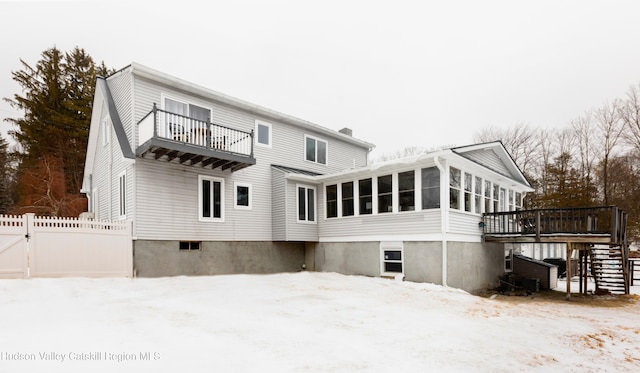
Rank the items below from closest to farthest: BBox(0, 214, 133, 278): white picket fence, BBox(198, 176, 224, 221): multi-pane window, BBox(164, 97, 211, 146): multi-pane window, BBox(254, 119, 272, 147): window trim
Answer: BBox(0, 214, 133, 278): white picket fence → BBox(164, 97, 211, 146): multi-pane window → BBox(198, 176, 224, 221): multi-pane window → BBox(254, 119, 272, 147): window trim

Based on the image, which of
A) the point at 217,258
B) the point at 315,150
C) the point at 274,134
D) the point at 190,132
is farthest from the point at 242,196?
the point at 315,150

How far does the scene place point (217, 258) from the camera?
1322 cm

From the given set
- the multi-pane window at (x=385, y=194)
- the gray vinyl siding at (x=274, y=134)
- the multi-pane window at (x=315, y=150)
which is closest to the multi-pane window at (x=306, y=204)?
the gray vinyl siding at (x=274, y=134)

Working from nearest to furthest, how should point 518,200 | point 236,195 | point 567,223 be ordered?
point 567,223
point 236,195
point 518,200

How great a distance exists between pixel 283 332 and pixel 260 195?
9.75 m

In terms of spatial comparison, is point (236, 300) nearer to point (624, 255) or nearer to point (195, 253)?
point (195, 253)

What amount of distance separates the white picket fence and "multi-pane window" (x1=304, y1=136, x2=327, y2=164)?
9.08m

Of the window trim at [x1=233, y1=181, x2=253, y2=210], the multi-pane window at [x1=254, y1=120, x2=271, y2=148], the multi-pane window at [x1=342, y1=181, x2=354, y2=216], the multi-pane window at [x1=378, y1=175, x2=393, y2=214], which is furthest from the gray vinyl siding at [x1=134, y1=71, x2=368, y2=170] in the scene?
the multi-pane window at [x1=378, y1=175, x2=393, y2=214]

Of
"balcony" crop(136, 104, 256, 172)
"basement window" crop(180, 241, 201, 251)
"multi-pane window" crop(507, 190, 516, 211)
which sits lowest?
"basement window" crop(180, 241, 201, 251)

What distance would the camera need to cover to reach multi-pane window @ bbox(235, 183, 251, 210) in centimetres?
1413

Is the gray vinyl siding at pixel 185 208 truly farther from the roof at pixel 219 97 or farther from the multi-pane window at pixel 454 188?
the multi-pane window at pixel 454 188

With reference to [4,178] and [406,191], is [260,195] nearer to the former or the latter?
[406,191]

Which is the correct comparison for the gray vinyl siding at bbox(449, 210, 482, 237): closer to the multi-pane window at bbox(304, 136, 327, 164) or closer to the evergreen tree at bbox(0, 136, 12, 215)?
the multi-pane window at bbox(304, 136, 327, 164)

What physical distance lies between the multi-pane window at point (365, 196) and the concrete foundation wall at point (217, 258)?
3.95m
